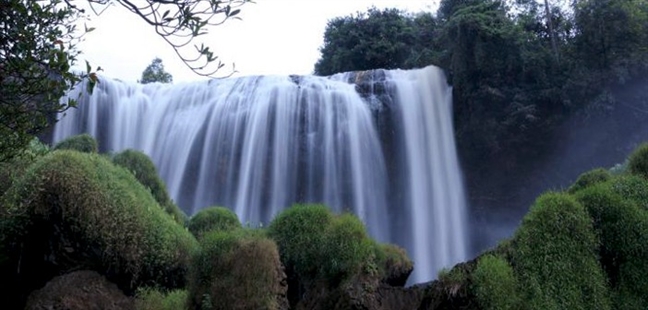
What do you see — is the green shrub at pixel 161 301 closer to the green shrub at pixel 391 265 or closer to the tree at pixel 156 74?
the green shrub at pixel 391 265

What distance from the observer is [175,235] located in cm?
800

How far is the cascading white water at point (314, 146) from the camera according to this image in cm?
1546

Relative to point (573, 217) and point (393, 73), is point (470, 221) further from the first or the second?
point (573, 217)

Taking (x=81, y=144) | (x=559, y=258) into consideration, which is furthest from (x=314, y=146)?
(x=559, y=258)

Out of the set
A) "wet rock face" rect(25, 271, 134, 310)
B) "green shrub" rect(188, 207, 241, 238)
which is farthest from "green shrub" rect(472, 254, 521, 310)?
"green shrub" rect(188, 207, 241, 238)

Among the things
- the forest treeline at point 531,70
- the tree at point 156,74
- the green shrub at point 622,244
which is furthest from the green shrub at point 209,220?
the tree at point 156,74

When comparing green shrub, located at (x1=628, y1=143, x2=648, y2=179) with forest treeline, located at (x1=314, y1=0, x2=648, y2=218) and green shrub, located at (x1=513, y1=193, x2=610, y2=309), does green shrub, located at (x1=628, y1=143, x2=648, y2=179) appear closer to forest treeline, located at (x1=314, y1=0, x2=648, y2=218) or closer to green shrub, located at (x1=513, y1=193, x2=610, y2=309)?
green shrub, located at (x1=513, y1=193, x2=610, y2=309)

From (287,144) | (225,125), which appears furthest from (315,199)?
(225,125)

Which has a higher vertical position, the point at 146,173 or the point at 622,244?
the point at 146,173

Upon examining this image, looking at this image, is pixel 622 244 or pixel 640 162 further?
pixel 640 162

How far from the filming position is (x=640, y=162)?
8047 mm

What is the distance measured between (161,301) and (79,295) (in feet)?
3.15

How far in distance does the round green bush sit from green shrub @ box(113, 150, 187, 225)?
107 inches

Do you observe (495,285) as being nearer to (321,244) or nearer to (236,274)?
(321,244)
